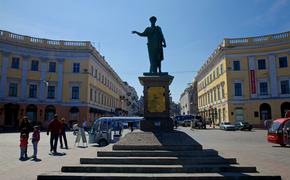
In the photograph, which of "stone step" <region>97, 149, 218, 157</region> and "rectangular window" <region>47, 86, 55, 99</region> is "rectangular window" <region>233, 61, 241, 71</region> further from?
"stone step" <region>97, 149, 218, 157</region>

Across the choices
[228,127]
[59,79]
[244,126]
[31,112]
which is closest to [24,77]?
[59,79]

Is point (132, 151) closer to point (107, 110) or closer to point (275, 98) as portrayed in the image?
point (275, 98)

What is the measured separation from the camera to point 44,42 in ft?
139

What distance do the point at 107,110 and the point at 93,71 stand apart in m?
14.8

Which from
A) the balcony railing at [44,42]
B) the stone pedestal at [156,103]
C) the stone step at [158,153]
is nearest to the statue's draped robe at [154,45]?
the stone pedestal at [156,103]

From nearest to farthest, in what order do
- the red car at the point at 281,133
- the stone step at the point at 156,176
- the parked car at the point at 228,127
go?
the stone step at the point at 156,176 → the red car at the point at 281,133 → the parked car at the point at 228,127

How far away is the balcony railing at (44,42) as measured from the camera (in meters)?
39.5

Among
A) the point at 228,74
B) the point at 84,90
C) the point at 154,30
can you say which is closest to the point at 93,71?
the point at 84,90

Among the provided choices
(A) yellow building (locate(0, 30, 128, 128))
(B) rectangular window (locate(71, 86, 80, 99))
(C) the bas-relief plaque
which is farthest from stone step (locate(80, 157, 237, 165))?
(B) rectangular window (locate(71, 86, 80, 99))

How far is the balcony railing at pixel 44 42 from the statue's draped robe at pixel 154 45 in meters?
34.6

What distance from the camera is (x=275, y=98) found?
136 ft

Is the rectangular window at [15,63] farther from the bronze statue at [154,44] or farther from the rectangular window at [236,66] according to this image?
the bronze statue at [154,44]

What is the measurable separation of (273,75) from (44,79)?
35.4 m

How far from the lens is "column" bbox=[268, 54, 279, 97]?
4162 centimetres
